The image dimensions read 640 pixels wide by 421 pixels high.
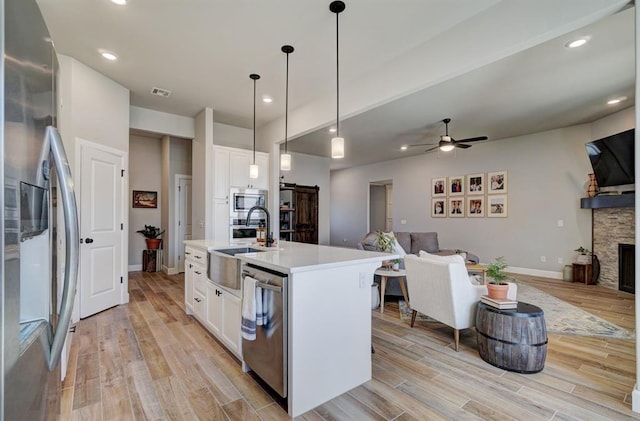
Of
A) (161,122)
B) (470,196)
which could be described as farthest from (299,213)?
(470,196)

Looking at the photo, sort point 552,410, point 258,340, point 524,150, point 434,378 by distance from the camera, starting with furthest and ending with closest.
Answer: point 524,150 → point 434,378 → point 258,340 → point 552,410

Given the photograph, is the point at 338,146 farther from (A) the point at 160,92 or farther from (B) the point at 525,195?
(B) the point at 525,195

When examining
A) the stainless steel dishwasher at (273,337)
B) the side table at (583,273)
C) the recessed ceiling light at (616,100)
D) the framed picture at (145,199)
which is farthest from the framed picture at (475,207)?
the framed picture at (145,199)

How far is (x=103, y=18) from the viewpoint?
108 inches

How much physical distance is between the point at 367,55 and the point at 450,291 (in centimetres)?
256

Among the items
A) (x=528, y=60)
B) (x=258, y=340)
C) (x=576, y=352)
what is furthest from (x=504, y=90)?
(x=258, y=340)

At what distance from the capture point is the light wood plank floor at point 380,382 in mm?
1912

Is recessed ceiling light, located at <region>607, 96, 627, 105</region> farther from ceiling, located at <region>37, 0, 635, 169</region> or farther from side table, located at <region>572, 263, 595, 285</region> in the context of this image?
side table, located at <region>572, 263, 595, 285</region>

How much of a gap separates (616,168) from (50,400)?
22.3 feet

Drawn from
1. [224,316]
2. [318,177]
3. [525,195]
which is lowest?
[224,316]

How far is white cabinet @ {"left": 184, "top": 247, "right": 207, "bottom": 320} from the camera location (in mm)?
3119

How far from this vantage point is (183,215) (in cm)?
650

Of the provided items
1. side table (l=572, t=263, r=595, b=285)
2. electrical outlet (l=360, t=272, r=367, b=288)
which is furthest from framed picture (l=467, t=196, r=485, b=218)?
electrical outlet (l=360, t=272, r=367, b=288)

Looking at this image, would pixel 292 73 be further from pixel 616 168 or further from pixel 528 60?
pixel 616 168
